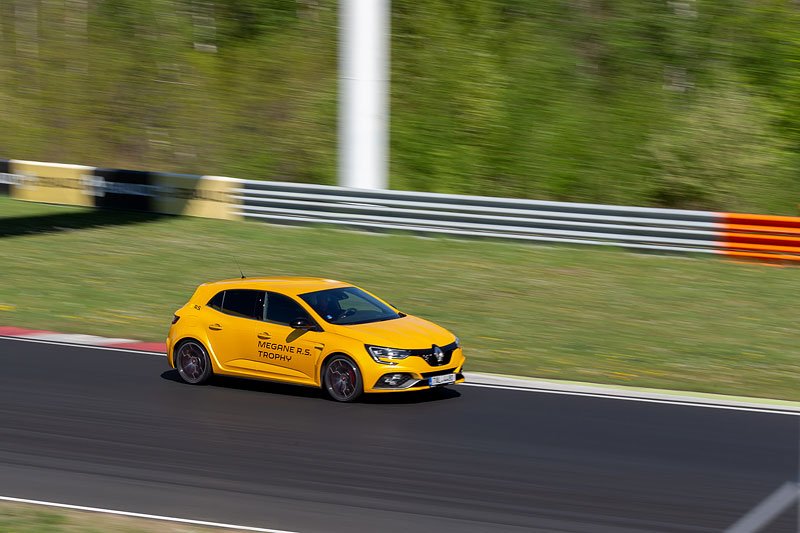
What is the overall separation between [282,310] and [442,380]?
6.58 feet

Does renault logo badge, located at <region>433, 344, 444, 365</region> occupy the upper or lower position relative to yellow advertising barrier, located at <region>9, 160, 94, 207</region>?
lower

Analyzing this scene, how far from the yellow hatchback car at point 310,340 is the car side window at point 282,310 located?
0.04ft

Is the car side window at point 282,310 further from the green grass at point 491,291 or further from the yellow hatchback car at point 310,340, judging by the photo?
the green grass at point 491,291

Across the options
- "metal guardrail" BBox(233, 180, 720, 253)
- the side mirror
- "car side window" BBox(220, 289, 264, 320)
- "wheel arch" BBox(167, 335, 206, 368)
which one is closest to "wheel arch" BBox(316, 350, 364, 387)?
the side mirror

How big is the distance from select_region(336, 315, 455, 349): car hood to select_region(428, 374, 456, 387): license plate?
0.35 metres

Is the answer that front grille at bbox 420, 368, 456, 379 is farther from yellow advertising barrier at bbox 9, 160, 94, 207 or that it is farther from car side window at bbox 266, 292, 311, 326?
yellow advertising barrier at bbox 9, 160, 94, 207

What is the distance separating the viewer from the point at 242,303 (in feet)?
42.6

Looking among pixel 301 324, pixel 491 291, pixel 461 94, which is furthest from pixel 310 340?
pixel 461 94

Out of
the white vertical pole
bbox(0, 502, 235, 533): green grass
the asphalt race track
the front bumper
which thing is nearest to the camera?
bbox(0, 502, 235, 533): green grass

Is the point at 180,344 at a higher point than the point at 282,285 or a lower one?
lower

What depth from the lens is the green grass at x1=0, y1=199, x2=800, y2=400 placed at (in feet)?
49.1

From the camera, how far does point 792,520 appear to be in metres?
8.52

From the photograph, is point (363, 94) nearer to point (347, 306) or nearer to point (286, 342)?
point (347, 306)

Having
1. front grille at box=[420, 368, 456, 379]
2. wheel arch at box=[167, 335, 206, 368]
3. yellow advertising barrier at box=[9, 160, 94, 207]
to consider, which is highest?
yellow advertising barrier at box=[9, 160, 94, 207]
